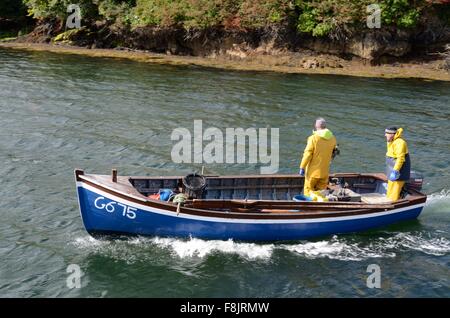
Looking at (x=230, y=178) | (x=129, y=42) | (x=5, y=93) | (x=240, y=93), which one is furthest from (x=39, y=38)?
(x=230, y=178)

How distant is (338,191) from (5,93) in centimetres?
1897

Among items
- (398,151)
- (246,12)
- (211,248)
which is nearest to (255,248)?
(211,248)

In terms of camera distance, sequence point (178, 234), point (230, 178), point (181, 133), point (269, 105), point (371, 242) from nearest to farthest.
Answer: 1. point (178, 234)
2. point (371, 242)
3. point (230, 178)
4. point (181, 133)
5. point (269, 105)

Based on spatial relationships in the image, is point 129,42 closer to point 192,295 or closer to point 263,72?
point 263,72

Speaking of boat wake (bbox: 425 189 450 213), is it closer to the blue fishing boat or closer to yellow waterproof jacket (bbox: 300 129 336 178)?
the blue fishing boat

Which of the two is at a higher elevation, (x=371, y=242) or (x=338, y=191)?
(x=338, y=191)

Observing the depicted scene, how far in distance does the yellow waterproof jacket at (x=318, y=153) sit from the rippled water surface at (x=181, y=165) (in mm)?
1822

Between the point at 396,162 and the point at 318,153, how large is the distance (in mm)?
2101

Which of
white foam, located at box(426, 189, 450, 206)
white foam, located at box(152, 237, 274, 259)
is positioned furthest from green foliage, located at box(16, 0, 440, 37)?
white foam, located at box(152, 237, 274, 259)

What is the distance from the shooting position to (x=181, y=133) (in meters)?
22.6

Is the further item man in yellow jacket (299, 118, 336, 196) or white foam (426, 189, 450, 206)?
white foam (426, 189, 450, 206)

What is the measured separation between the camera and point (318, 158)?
14320 mm

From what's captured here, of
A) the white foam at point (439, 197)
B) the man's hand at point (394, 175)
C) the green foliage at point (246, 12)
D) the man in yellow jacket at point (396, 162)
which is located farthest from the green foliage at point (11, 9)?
the man's hand at point (394, 175)

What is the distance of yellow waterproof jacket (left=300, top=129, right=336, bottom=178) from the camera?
1410 cm
